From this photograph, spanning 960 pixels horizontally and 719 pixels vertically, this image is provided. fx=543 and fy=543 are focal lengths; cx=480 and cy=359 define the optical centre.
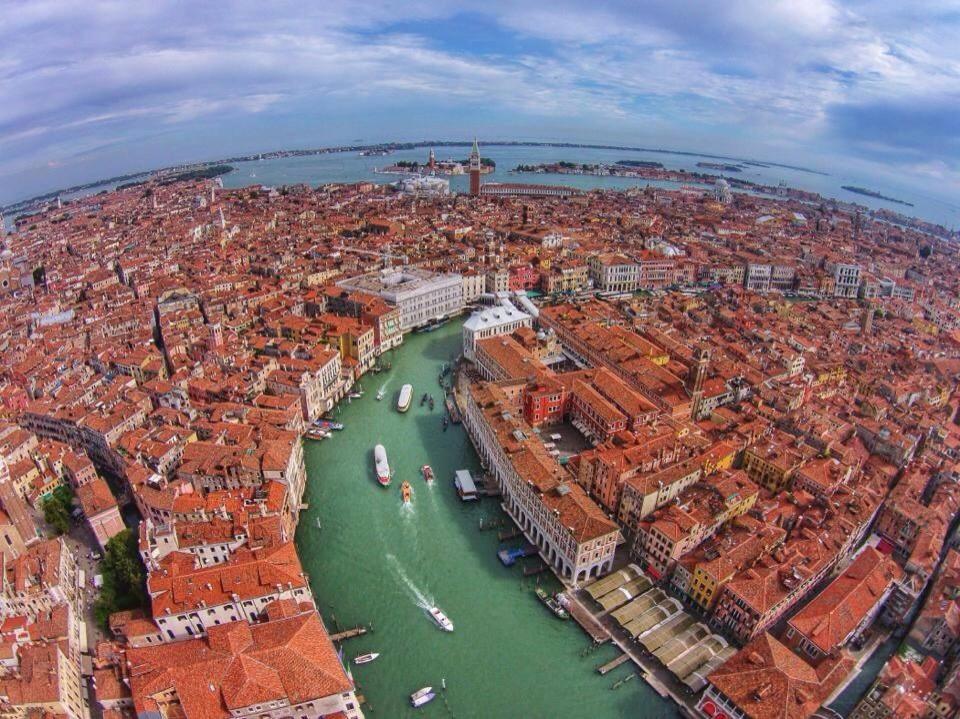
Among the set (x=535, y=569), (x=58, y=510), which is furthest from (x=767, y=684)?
(x=58, y=510)

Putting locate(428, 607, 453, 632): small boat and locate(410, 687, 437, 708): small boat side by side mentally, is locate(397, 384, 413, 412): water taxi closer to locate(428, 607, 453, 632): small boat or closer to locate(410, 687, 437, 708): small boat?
locate(428, 607, 453, 632): small boat

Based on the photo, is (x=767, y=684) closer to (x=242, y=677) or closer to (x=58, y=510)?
(x=242, y=677)

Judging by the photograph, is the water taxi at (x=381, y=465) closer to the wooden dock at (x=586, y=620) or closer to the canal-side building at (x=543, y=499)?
the canal-side building at (x=543, y=499)

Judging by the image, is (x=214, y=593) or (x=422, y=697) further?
(x=214, y=593)

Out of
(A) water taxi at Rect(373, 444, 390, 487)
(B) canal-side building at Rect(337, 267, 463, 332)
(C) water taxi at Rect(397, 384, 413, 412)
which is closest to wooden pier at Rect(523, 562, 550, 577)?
(A) water taxi at Rect(373, 444, 390, 487)

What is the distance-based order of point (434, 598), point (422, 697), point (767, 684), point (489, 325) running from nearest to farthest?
point (767, 684), point (422, 697), point (434, 598), point (489, 325)

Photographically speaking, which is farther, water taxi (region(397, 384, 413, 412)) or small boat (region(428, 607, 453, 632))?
water taxi (region(397, 384, 413, 412))

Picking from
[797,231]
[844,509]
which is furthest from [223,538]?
[797,231]
